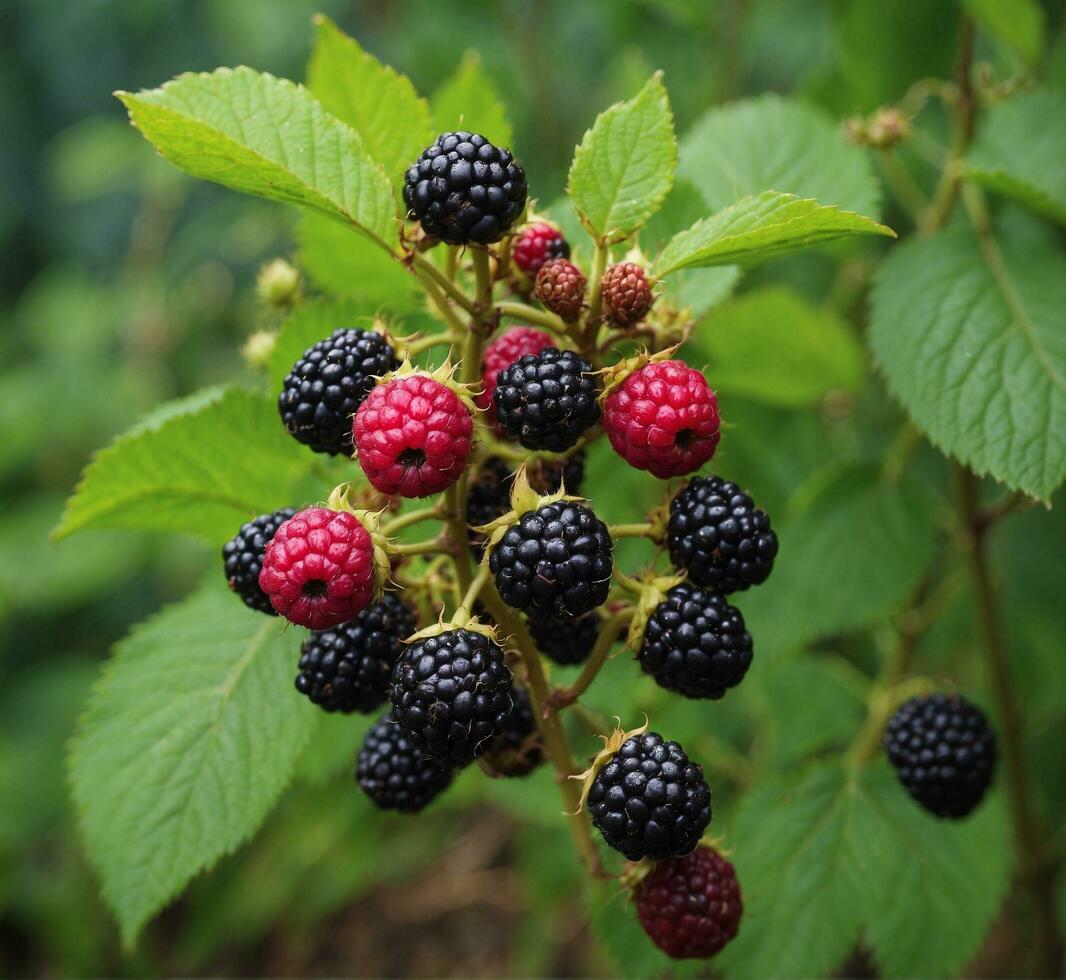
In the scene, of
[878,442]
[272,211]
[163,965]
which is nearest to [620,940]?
[878,442]

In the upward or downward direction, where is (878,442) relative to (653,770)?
upward

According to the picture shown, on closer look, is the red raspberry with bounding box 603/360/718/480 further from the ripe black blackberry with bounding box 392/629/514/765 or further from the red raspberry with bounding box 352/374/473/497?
the ripe black blackberry with bounding box 392/629/514/765

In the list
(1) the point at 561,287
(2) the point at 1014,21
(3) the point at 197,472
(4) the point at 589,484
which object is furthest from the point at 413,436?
(2) the point at 1014,21

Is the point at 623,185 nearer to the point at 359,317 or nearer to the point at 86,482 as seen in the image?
the point at 359,317

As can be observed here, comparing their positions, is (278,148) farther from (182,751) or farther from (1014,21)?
(1014,21)

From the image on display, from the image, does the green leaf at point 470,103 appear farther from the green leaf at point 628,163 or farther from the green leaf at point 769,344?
the green leaf at point 769,344

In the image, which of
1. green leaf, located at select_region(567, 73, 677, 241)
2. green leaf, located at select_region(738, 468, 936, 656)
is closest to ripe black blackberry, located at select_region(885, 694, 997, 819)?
green leaf, located at select_region(738, 468, 936, 656)
